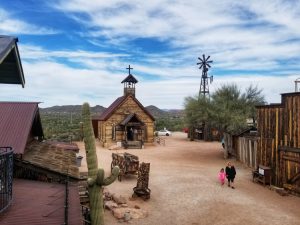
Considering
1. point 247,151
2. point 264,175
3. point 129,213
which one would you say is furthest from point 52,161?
point 247,151

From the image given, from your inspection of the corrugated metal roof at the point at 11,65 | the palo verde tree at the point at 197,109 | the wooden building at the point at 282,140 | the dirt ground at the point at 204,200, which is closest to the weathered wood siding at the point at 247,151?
the dirt ground at the point at 204,200

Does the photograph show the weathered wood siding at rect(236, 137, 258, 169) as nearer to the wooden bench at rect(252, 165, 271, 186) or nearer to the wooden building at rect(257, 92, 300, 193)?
the wooden building at rect(257, 92, 300, 193)

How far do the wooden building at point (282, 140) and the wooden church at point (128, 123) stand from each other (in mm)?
19650

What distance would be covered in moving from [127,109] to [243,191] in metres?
23.7

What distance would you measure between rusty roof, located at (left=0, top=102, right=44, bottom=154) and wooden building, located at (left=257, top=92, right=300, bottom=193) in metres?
12.7

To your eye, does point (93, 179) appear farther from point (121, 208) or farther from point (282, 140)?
point (282, 140)

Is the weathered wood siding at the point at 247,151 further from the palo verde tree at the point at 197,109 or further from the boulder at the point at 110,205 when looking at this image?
the boulder at the point at 110,205

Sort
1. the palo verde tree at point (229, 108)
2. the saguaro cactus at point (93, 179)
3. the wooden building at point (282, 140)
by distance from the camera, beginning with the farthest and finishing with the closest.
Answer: the palo verde tree at point (229, 108), the wooden building at point (282, 140), the saguaro cactus at point (93, 179)

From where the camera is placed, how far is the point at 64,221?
24.1ft

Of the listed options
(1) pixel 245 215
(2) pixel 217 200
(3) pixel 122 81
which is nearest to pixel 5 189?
(1) pixel 245 215

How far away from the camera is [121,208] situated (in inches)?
614

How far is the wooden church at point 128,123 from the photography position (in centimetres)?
4019

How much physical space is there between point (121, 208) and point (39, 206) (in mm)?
7315

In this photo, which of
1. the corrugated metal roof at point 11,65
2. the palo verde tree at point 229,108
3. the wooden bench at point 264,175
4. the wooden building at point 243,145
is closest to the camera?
the corrugated metal roof at point 11,65
